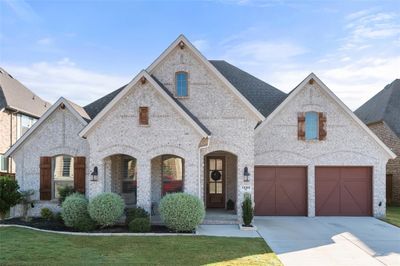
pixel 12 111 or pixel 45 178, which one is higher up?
pixel 12 111

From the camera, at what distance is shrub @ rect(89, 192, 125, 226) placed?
515 inches

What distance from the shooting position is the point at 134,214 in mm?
13664

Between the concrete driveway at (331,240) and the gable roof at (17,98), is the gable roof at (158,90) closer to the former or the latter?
the concrete driveway at (331,240)

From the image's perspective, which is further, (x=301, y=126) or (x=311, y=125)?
(x=311, y=125)

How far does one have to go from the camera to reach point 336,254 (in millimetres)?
10656

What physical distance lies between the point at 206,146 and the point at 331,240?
6.02 meters

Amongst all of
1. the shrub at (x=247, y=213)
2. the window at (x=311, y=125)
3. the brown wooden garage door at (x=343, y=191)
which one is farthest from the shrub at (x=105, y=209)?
the brown wooden garage door at (x=343, y=191)

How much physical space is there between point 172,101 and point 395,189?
16.8 metres

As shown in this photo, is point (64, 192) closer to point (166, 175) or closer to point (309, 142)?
point (166, 175)

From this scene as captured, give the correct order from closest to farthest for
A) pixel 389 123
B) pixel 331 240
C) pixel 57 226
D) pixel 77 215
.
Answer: pixel 331 240, pixel 77 215, pixel 57 226, pixel 389 123

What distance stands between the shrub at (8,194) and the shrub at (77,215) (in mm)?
2728

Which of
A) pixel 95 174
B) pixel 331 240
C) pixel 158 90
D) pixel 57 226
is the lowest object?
pixel 331 240

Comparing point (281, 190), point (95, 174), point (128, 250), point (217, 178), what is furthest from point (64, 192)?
point (281, 190)

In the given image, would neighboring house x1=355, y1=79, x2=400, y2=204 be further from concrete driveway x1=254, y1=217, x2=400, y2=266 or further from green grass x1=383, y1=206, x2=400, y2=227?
concrete driveway x1=254, y1=217, x2=400, y2=266
